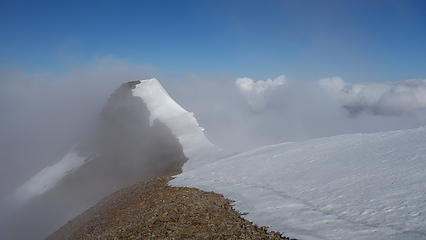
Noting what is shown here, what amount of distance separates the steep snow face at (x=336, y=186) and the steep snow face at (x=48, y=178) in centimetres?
3449

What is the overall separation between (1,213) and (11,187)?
13.9 metres

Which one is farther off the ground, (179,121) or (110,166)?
(179,121)

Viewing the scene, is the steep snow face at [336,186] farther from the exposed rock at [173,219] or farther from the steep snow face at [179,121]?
the steep snow face at [179,121]

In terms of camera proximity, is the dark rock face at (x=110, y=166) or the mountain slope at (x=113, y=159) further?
the mountain slope at (x=113, y=159)

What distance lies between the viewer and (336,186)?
723 inches

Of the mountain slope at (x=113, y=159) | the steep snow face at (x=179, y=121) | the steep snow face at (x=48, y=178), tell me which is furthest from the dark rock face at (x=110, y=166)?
the steep snow face at (x=48, y=178)

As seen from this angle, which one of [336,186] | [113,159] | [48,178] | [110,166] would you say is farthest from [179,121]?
[336,186]

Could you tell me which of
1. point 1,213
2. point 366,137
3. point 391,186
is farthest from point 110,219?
point 1,213

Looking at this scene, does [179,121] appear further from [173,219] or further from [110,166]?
[173,219]

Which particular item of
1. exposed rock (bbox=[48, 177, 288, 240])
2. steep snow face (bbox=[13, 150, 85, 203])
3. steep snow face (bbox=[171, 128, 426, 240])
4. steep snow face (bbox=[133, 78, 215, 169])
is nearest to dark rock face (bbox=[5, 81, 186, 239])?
steep snow face (bbox=[133, 78, 215, 169])

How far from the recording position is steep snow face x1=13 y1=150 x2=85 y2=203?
180 feet

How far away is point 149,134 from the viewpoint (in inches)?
2478

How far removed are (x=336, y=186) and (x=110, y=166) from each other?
42.7 meters

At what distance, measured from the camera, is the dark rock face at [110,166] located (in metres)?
45.9
